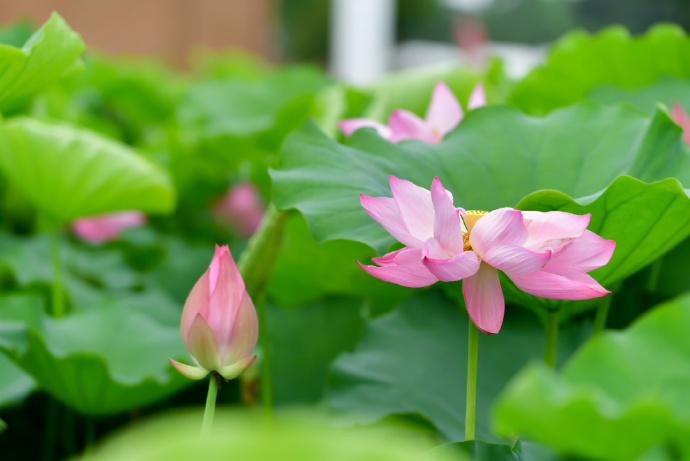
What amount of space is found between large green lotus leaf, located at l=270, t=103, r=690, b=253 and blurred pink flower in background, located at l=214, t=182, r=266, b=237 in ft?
1.83

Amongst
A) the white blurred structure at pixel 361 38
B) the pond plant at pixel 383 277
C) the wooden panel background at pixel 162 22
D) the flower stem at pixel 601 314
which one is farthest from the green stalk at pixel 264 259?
the white blurred structure at pixel 361 38

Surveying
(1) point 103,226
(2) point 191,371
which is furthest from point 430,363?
(1) point 103,226

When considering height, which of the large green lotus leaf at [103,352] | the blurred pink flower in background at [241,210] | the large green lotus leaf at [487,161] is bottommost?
the blurred pink flower in background at [241,210]

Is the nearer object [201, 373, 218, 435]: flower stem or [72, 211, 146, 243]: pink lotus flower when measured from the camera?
[201, 373, 218, 435]: flower stem

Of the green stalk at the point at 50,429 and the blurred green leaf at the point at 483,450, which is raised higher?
the blurred green leaf at the point at 483,450

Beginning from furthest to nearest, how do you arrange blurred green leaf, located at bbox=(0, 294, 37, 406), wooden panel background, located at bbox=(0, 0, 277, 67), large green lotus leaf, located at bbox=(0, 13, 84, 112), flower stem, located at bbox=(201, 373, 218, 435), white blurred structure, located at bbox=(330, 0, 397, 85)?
white blurred structure, located at bbox=(330, 0, 397, 85)
wooden panel background, located at bbox=(0, 0, 277, 67)
blurred green leaf, located at bbox=(0, 294, 37, 406)
large green lotus leaf, located at bbox=(0, 13, 84, 112)
flower stem, located at bbox=(201, 373, 218, 435)

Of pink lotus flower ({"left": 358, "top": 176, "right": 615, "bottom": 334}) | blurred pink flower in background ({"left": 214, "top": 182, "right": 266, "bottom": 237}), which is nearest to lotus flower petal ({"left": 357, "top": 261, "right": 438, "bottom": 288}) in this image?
pink lotus flower ({"left": 358, "top": 176, "right": 615, "bottom": 334})

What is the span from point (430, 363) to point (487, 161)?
16 centimetres

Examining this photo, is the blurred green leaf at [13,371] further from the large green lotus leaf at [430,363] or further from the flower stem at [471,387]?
the flower stem at [471,387]

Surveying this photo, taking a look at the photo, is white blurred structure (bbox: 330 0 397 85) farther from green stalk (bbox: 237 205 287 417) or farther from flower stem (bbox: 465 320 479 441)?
flower stem (bbox: 465 320 479 441)

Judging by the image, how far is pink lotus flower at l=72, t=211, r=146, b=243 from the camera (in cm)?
90

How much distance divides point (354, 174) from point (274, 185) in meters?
0.05

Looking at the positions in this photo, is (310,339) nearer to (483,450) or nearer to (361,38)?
(483,450)

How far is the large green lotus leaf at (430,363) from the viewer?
1.59 ft
